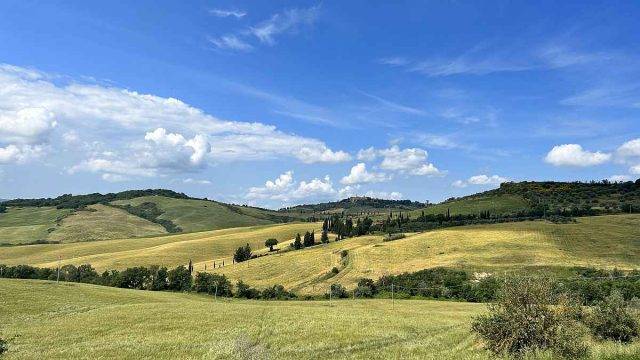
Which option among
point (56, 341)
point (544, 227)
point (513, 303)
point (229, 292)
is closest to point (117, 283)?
point (229, 292)

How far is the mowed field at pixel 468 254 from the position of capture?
440ft

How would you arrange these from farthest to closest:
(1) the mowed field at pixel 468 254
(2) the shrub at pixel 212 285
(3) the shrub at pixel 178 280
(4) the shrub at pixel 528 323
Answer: (1) the mowed field at pixel 468 254
(3) the shrub at pixel 178 280
(2) the shrub at pixel 212 285
(4) the shrub at pixel 528 323

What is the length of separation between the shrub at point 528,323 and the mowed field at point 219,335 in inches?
60.6

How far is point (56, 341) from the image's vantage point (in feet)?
132

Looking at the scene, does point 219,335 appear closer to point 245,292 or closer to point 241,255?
point 245,292

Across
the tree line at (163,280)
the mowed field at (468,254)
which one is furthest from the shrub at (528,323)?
the mowed field at (468,254)

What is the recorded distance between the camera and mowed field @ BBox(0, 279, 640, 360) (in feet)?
108

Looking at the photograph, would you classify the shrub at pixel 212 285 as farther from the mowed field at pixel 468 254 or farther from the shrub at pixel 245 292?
the mowed field at pixel 468 254

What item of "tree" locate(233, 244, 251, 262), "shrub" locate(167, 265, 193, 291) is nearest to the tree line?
"shrub" locate(167, 265, 193, 291)

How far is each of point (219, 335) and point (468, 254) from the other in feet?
383

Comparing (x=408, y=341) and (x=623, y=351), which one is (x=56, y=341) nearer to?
(x=408, y=341)

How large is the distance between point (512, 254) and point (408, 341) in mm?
115279

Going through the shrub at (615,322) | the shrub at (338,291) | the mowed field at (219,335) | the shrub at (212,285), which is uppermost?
the shrub at (615,322)

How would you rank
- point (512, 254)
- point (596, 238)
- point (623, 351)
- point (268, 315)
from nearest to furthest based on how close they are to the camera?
1. point (623, 351)
2. point (268, 315)
3. point (512, 254)
4. point (596, 238)
